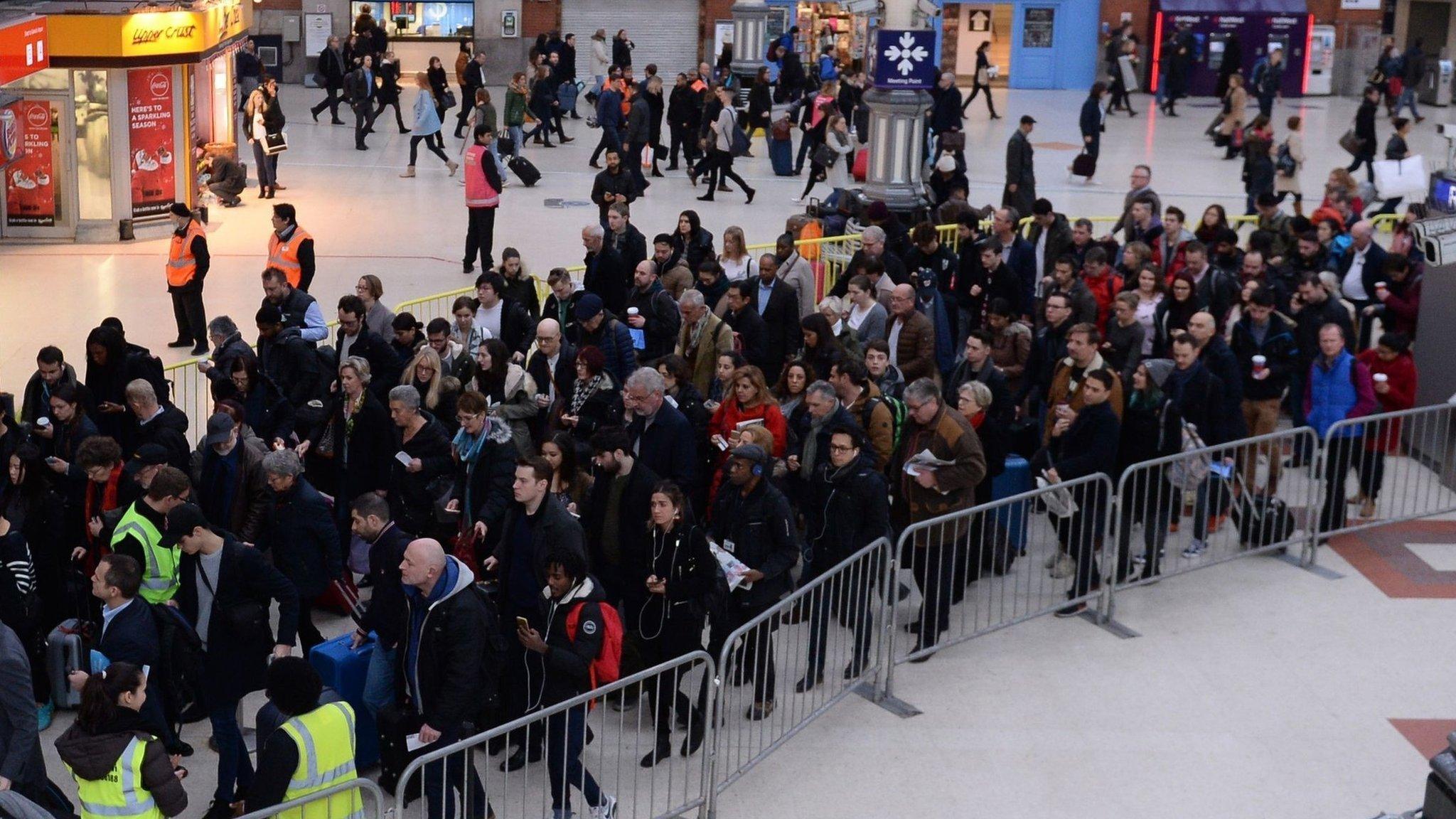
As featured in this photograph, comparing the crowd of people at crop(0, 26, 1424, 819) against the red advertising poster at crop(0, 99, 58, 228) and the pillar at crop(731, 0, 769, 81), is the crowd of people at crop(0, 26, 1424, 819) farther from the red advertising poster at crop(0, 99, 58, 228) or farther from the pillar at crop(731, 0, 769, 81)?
the pillar at crop(731, 0, 769, 81)

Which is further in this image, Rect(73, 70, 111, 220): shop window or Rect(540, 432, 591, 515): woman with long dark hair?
Rect(73, 70, 111, 220): shop window

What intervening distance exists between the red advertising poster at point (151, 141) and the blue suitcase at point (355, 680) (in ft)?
46.7

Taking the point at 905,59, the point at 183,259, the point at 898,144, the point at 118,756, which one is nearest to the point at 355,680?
the point at 118,756

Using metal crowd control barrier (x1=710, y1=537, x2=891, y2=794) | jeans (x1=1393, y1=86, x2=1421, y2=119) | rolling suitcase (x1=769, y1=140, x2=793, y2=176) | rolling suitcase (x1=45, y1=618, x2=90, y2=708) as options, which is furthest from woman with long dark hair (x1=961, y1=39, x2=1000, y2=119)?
rolling suitcase (x1=45, y1=618, x2=90, y2=708)

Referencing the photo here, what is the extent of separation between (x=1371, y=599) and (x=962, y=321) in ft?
14.6

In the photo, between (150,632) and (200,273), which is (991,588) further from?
(200,273)

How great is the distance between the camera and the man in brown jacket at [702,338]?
11539mm

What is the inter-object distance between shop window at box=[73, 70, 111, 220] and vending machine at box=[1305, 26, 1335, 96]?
2752cm

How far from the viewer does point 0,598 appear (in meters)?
7.82

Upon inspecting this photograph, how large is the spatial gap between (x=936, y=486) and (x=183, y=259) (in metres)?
8.61

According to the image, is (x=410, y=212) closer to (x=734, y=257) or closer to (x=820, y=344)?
(x=734, y=257)

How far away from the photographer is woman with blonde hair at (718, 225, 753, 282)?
13.6 metres

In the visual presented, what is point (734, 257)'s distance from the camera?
45.1 ft

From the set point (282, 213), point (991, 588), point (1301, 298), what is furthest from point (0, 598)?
point (1301, 298)
